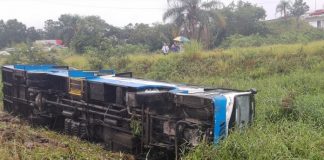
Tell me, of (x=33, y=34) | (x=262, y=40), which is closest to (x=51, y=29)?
(x=33, y=34)

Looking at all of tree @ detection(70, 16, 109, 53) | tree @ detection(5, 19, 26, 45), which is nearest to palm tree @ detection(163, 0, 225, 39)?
tree @ detection(70, 16, 109, 53)

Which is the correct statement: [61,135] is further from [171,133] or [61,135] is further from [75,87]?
[171,133]

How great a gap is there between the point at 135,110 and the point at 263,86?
6.11 m

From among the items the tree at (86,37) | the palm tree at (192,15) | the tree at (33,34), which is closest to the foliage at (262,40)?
the palm tree at (192,15)

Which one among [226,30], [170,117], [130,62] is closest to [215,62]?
[130,62]

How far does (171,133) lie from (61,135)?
12.0 ft

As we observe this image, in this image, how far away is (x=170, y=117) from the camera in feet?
24.8

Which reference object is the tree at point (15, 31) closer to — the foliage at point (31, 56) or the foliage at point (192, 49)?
the foliage at point (31, 56)

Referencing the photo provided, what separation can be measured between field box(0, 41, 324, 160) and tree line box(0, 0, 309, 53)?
4849mm

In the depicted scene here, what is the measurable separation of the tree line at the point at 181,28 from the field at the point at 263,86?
4849mm

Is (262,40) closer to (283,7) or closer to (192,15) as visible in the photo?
(192,15)

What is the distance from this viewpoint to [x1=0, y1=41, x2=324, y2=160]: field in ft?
21.1

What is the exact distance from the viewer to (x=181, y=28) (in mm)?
26578

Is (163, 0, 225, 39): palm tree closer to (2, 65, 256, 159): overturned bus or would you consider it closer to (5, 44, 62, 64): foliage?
(5, 44, 62, 64): foliage
